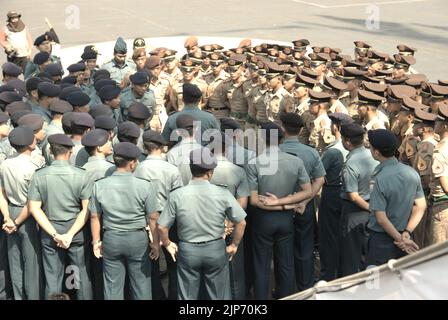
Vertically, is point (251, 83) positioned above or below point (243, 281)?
above

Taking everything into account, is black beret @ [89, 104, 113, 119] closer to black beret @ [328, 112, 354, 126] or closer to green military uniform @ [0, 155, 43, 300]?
green military uniform @ [0, 155, 43, 300]

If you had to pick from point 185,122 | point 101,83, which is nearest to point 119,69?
point 101,83

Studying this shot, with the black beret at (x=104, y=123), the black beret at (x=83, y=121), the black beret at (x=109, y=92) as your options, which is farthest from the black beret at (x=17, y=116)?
the black beret at (x=109, y=92)

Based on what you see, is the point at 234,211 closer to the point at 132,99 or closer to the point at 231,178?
the point at 231,178

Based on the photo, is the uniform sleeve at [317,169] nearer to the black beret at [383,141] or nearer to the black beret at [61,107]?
the black beret at [383,141]

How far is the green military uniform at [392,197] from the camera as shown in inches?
246

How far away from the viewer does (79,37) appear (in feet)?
66.3

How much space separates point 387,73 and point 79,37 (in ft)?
37.6

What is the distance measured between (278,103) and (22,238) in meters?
4.08

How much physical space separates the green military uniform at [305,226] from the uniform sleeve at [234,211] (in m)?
1.13

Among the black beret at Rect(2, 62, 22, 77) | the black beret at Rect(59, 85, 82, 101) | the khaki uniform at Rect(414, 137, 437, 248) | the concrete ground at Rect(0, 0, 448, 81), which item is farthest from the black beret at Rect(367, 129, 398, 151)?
the concrete ground at Rect(0, 0, 448, 81)
